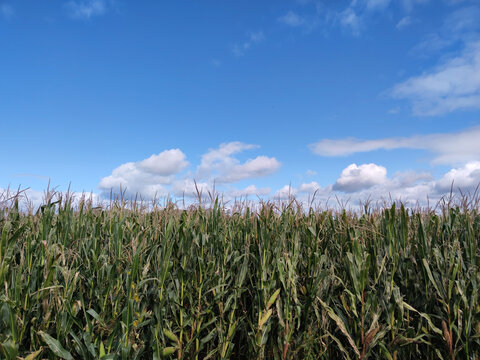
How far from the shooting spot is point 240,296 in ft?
12.3

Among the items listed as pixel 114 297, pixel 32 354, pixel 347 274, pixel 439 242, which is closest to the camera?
pixel 32 354

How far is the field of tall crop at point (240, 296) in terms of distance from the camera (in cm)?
329

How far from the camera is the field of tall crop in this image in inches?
130

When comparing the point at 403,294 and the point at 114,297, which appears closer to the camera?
the point at 114,297

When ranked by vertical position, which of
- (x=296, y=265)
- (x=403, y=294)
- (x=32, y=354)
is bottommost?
(x=32, y=354)

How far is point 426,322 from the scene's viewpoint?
12.3 ft

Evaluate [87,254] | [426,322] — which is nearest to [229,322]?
[87,254]

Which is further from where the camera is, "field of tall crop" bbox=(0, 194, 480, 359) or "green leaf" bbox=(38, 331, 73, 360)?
"field of tall crop" bbox=(0, 194, 480, 359)

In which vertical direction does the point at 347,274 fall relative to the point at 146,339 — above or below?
above

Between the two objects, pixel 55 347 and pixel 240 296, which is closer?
pixel 55 347

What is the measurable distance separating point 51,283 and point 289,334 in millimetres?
2299

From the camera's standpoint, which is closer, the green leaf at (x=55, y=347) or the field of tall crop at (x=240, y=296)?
the green leaf at (x=55, y=347)

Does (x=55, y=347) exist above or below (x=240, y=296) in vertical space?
below

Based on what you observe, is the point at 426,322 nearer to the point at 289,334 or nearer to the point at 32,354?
the point at 289,334
